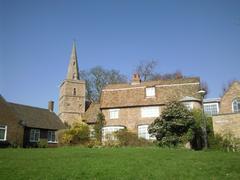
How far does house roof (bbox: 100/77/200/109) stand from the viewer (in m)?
38.9

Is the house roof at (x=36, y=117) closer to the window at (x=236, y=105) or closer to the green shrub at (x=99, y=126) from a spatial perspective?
the green shrub at (x=99, y=126)

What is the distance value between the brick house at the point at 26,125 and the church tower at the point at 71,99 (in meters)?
2.52

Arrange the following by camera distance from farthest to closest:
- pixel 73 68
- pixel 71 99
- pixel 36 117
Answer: pixel 73 68, pixel 71 99, pixel 36 117

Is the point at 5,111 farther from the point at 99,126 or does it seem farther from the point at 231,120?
the point at 231,120

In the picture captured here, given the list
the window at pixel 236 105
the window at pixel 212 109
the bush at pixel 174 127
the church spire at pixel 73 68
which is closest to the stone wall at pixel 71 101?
the church spire at pixel 73 68

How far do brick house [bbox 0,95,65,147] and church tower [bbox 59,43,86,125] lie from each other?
2524 mm

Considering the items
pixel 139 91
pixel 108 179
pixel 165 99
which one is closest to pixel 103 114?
pixel 139 91

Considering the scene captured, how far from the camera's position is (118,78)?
64500 mm

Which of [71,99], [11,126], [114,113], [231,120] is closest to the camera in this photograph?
[231,120]

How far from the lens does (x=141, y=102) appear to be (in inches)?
1561

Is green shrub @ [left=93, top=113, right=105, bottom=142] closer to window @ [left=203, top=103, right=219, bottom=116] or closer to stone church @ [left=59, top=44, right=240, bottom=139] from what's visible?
stone church @ [left=59, top=44, right=240, bottom=139]

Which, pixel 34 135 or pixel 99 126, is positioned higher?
pixel 99 126

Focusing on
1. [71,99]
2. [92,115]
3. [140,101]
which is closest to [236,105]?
[140,101]

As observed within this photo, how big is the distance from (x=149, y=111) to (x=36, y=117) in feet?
57.7
